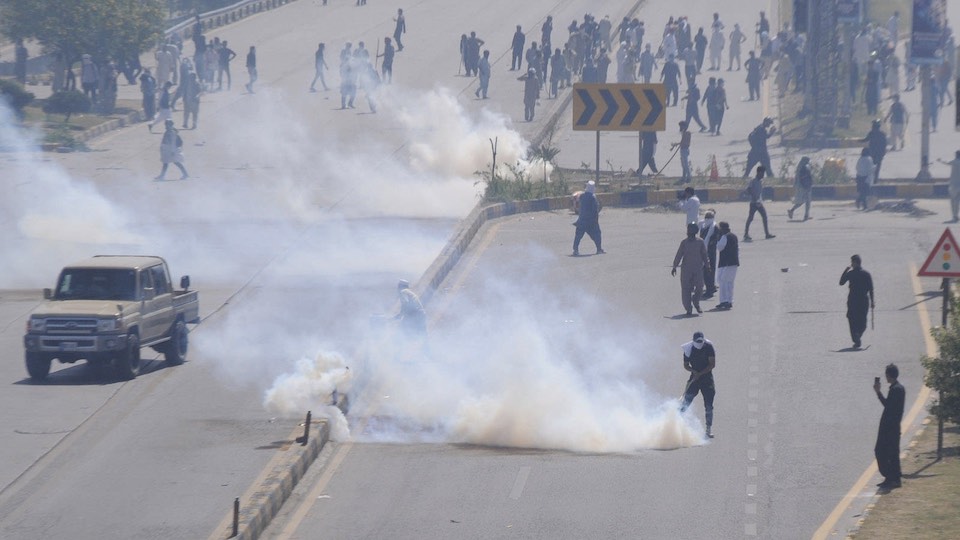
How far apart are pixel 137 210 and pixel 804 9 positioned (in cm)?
1986

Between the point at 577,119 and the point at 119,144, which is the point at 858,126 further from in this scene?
the point at 119,144

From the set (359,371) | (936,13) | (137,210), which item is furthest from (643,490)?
(936,13)

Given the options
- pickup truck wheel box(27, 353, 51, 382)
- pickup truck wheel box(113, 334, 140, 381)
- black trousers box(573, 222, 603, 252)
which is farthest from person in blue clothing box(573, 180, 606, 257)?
pickup truck wheel box(27, 353, 51, 382)

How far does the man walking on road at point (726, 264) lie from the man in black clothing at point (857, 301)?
231 centimetres

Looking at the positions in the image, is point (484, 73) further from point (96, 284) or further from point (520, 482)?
point (520, 482)

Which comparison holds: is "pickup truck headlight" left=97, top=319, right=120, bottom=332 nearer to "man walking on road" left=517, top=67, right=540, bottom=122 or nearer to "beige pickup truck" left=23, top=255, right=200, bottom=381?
"beige pickup truck" left=23, top=255, right=200, bottom=381

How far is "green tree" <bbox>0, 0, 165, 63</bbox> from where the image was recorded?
46531mm

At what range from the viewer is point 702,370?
17.5 m

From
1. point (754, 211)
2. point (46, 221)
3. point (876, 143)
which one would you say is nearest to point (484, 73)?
point (876, 143)

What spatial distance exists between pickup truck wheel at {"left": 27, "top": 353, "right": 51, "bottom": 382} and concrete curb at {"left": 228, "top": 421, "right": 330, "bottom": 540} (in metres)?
4.75

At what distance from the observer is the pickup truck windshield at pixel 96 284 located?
2111cm

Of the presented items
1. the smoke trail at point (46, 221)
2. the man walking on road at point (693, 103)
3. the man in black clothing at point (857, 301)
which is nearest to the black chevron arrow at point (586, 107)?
the smoke trail at point (46, 221)

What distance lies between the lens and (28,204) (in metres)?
34.2

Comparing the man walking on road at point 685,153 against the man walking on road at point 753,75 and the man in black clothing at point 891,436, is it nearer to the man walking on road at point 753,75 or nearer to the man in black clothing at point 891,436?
the man walking on road at point 753,75
